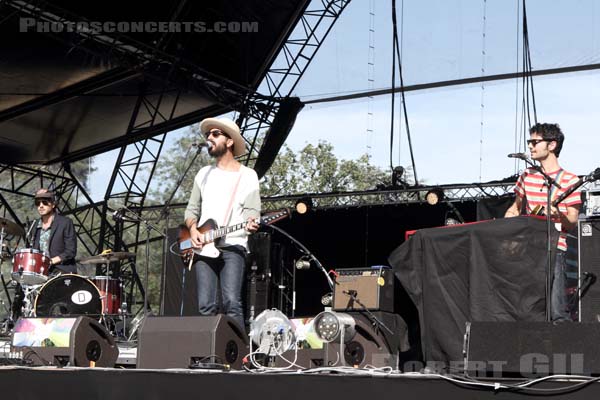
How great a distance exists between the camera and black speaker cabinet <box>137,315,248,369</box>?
500 centimetres

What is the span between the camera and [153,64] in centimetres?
1307

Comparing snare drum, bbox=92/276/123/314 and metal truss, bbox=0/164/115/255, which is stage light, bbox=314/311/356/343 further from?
metal truss, bbox=0/164/115/255

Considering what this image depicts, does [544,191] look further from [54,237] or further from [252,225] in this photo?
[54,237]

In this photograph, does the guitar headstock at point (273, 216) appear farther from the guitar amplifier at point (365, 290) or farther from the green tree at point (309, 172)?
the green tree at point (309, 172)

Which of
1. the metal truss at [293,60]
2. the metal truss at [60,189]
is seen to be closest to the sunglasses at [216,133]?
the metal truss at [293,60]

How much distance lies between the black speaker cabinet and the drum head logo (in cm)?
410

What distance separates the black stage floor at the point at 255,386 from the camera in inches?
145

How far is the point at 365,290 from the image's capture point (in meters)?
7.96

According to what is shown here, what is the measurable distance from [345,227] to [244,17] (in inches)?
140

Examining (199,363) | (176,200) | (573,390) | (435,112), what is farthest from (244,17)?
(573,390)

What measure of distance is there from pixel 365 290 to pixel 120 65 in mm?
6416

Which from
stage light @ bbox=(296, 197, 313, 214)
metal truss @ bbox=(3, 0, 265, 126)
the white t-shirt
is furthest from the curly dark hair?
metal truss @ bbox=(3, 0, 265, 126)

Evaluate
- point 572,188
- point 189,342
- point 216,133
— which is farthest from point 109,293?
point 572,188

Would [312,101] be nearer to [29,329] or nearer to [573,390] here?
[29,329]
